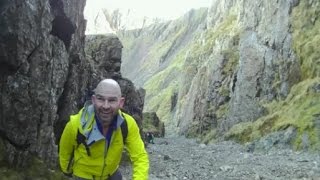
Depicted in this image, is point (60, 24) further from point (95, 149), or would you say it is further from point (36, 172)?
point (95, 149)

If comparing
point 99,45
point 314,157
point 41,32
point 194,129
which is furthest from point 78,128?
point 194,129

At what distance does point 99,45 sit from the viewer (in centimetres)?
5000

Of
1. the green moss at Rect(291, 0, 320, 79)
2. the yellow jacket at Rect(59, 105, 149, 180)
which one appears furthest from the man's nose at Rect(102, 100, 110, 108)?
the green moss at Rect(291, 0, 320, 79)

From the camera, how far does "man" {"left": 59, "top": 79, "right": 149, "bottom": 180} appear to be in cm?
763

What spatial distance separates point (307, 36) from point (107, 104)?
63983mm

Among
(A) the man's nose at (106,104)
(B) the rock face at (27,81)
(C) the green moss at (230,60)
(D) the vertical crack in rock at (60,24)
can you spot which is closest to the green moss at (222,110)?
(C) the green moss at (230,60)

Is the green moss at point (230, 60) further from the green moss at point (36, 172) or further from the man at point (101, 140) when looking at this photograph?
the man at point (101, 140)

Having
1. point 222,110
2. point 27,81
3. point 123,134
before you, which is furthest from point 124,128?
point 222,110

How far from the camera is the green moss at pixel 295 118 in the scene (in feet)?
160

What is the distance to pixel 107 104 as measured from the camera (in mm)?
7598

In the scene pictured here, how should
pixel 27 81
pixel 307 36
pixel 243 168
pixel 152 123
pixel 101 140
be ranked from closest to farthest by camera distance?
1. pixel 101 140
2. pixel 27 81
3. pixel 243 168
4. pixel 307 36
5. pixel 152 123

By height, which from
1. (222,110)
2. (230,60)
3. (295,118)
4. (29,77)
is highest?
(29,77)

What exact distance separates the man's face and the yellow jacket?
21 centimetres

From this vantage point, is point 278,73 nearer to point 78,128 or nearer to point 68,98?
point 68,98
